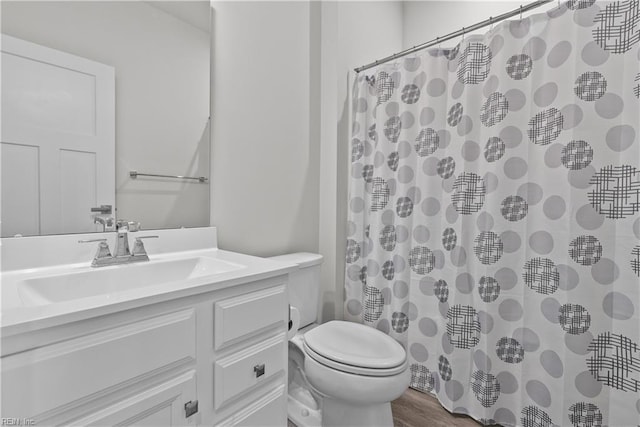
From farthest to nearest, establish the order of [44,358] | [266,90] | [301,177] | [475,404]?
[301,177] < [266,90] < [475,404] < [44,358]

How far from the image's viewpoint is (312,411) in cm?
148

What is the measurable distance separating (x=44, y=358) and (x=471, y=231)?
1.55 m

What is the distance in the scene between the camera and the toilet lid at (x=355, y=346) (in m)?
1.19

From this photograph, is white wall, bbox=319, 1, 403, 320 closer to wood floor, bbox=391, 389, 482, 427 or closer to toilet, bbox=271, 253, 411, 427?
toilet, bbox=271, 253, 411, 427

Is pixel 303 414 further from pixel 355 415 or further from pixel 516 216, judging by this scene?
pixel 516 216

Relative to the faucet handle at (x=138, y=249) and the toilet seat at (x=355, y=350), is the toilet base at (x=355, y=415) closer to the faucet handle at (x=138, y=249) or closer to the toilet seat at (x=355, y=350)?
the toilet seat at (x=355, y=350)

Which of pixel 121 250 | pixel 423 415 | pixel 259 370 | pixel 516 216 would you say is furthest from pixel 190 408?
pixel 516 216

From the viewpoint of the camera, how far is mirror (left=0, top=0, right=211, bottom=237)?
94cm

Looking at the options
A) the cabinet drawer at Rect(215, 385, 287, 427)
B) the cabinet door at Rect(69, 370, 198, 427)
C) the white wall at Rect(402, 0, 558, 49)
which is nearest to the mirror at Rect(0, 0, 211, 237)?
the cabinet door at Rect(69, 370, 198, 427)

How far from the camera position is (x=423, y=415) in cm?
152

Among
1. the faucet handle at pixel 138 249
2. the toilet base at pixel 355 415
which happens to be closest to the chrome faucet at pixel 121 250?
the faucet handle at pixel 138 249

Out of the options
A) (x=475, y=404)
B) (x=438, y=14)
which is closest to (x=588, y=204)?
(x=475, y=404)

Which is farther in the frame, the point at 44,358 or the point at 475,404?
the point at 475,404

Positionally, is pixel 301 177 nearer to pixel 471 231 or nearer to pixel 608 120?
pixel 471 231
